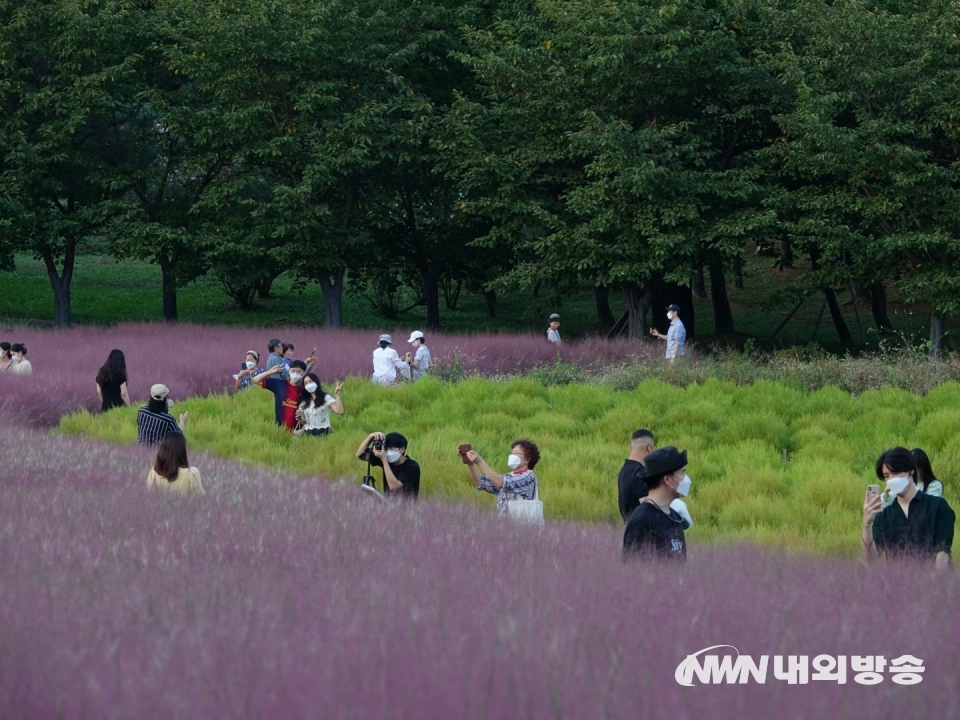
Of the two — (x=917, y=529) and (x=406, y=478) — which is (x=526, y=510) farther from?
(x=917, y=529)

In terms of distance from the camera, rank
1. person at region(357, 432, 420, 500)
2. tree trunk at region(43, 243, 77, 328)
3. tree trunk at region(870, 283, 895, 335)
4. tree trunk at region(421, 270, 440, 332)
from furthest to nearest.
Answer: tree trunk at region(421, 270, 440, 332), tree trunk at region(43, 243, 77, 328), tree trunk at region(870, 283, 895, 335), person at region(357, 432, 420, 500)

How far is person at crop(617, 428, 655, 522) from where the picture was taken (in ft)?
26.0

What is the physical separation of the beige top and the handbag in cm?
250

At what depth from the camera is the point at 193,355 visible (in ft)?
80.4

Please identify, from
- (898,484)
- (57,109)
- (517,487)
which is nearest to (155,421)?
(517,487)

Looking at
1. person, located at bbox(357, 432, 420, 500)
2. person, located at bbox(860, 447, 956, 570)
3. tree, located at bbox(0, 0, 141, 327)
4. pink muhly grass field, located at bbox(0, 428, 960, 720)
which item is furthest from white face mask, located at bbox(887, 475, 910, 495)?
tree, located at bbox(0, 0, 141, 327)

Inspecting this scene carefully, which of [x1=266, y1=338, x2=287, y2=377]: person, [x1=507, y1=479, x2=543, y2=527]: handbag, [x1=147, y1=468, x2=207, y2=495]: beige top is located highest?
[x1=266, y1=338, x2=287, y2=377]: person

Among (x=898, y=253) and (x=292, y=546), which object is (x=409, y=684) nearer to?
(x=292, y=546)

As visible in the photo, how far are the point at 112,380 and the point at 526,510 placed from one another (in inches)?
385

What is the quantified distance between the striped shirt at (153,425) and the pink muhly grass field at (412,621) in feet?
14.9

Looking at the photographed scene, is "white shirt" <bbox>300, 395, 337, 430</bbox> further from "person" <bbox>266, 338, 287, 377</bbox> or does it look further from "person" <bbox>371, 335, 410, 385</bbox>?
"person" <bbox>371, 335, 410, 385</bbox>

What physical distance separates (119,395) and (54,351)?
31.6ft

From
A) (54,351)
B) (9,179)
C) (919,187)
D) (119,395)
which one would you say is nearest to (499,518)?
(119,395)

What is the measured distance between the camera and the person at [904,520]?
6832mm
